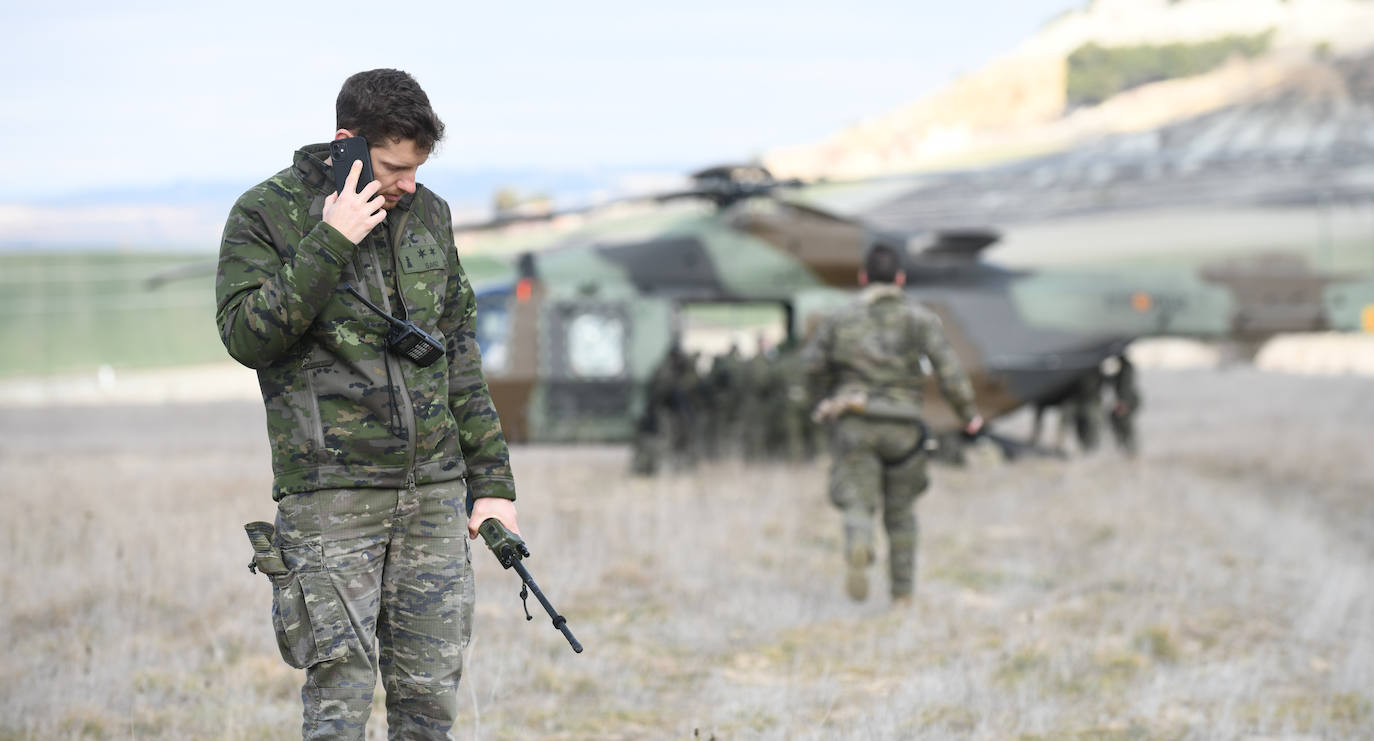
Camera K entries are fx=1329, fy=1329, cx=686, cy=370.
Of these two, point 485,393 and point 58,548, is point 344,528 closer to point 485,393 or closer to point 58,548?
point 485,393

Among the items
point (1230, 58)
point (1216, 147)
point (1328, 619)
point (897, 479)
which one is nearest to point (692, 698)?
A: point (897, 479)

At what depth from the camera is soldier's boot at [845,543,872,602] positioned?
6625mm

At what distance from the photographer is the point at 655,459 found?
1149cm

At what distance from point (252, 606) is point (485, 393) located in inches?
129

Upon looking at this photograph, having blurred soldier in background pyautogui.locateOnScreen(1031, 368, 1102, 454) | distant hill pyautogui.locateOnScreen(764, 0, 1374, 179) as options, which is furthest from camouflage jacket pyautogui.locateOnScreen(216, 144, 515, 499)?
A: blurred soldier in background pyautogui.locateOnScreen(1031, 368, 1102, 454)

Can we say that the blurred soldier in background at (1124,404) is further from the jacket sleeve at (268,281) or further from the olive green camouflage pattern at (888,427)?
the jacket sleeve at (268,281)

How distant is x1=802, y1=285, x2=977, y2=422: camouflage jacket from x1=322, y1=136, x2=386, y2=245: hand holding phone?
417 centimetres

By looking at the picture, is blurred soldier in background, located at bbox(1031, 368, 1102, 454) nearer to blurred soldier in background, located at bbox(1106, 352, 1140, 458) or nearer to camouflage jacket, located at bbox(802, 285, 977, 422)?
blurred soldier in background, located at bbox(1106, 352, 1140, 458)

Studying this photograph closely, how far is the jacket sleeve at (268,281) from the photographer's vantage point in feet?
8.98

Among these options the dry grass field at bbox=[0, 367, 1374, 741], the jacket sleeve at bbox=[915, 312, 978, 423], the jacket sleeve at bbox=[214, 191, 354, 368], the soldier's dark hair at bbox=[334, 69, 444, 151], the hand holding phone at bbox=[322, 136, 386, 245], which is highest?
the soldier's dark hair at bbox=[334, 69, 444, 151]

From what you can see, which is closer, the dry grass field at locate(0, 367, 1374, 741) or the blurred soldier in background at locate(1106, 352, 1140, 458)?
the dry grass field at locate(0, 367, 1374, 741)

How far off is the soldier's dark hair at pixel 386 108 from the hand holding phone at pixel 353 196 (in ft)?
0.13

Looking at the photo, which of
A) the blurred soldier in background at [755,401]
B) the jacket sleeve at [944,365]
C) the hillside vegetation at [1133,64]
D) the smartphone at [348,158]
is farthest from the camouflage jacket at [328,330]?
the hillside vegetation at [1133,64]

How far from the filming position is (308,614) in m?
2.86
